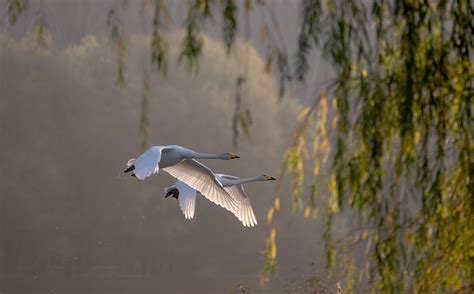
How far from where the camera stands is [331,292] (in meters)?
8.11

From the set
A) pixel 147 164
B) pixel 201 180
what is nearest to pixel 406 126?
pixel 147 164

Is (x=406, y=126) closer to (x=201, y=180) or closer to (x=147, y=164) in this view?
(x=147, y=164)

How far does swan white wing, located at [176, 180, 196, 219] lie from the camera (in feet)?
29.4

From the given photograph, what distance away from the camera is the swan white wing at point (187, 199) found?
353 inches

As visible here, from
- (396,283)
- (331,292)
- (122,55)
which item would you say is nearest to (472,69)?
(396,283)

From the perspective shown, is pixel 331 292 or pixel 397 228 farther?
pixel 331 292

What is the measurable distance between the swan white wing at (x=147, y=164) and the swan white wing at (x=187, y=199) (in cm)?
256

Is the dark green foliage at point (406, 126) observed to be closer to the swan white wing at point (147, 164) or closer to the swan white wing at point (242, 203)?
the swan white wing at point (147, 164)

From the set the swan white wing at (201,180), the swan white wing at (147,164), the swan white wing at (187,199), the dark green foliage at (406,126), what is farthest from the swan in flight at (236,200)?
the dark green foliage at (406,126)

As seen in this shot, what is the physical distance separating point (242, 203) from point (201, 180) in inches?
32.9

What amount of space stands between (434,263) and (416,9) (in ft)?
3.21

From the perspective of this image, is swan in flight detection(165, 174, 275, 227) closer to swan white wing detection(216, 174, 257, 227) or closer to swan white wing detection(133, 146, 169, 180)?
swan white wing detection(216, 174, 257, 227)

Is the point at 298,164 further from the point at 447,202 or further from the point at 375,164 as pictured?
the point at 447,202

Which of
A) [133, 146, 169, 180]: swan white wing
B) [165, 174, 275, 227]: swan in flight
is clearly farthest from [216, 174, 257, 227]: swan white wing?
[133, 146, 169, 180]: swan white wing
